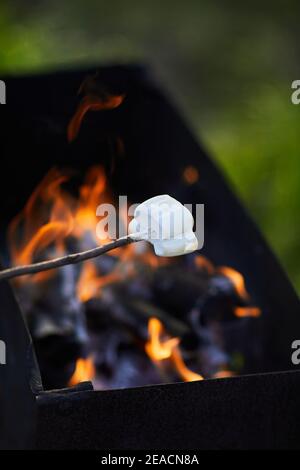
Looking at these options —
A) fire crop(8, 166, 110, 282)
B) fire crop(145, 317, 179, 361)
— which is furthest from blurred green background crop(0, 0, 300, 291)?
fire crop(145, 317, 179, 361)

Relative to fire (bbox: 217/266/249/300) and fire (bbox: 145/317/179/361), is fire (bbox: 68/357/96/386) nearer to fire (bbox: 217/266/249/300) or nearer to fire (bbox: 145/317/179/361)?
fire (bbox: 145/317/179/361)

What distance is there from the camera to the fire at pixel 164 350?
1762 mm

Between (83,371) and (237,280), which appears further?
(237,280)

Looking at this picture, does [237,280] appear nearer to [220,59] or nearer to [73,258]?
[73,258]

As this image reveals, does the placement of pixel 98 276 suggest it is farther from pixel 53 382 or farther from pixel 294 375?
Result: pixel 294 375

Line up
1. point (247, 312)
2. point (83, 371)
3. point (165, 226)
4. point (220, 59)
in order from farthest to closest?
1. point (220, 59)
2. point (247, 312)
3. point (83, 371)
4. point (165, 226)

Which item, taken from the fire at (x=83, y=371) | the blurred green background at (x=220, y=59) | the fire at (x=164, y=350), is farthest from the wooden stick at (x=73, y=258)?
the blurred green background at (x=220, y=59)

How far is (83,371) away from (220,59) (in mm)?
2694

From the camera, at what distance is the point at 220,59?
4.08m

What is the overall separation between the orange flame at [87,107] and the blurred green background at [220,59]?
9.0 inches

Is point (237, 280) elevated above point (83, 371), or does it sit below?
above

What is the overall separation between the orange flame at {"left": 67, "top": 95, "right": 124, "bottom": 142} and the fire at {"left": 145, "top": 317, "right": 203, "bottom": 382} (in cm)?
49

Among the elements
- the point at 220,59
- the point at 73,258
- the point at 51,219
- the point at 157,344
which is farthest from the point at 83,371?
the point at 220,59

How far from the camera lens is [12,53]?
271 cm
